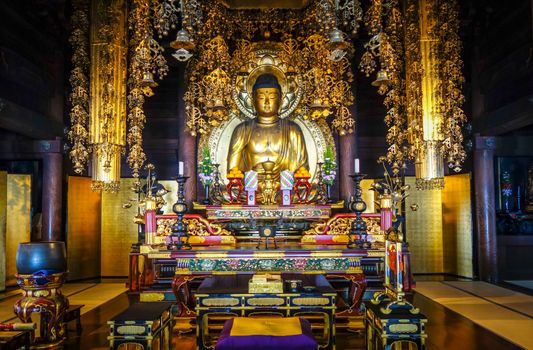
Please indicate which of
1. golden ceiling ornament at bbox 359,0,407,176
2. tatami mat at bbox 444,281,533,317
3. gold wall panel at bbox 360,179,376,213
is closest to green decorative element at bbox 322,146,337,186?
golden ceiling ornament at bbox 359,0,407,176

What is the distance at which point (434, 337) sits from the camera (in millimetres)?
4223

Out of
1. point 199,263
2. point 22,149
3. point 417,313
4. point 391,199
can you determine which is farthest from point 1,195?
point 417,313

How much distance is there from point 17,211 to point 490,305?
22.8ft

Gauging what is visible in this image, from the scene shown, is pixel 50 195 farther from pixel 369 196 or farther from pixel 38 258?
pixel 369 196

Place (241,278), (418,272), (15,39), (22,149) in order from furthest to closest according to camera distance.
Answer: (418,272) < (22,149) < (15,39) < (241,278)

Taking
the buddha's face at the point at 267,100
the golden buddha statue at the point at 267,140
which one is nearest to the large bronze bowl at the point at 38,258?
the golden buddha statue at the point at 267,140

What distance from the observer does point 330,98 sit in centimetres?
794

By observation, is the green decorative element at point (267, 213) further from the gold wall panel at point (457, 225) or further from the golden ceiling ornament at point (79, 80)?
the gold wall panel at point (457, 225)

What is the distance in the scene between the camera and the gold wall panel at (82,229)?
806cm

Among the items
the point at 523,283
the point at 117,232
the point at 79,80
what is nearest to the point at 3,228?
the point at 117,232

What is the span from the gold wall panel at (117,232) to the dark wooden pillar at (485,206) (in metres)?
5.71

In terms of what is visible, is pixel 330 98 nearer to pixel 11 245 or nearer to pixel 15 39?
pixel 15 39

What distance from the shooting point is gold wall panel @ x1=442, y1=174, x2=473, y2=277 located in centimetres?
809

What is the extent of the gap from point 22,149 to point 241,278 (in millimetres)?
4739
